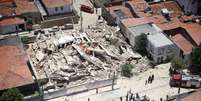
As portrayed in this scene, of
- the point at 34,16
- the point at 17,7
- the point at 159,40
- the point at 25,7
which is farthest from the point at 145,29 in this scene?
the point at 17,7

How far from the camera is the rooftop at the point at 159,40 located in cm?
6228

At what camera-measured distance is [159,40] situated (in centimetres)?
6328

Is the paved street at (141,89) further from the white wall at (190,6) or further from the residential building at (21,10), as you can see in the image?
the residential building at (21,10)

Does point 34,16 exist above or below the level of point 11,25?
above

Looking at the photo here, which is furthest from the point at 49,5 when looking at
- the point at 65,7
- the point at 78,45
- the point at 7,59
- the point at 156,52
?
the point at 156,52

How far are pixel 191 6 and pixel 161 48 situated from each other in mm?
13994

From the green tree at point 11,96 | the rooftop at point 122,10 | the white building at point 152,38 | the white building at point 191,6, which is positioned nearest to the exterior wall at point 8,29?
the rooftop at point 122,10

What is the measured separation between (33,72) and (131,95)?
13755 millimetres

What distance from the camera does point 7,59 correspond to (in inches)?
2341

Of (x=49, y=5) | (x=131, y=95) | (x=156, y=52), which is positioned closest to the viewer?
(x=131, y=95)

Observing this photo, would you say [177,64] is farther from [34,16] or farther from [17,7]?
[17,7]

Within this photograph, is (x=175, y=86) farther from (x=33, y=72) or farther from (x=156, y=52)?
(x=33, y=72)

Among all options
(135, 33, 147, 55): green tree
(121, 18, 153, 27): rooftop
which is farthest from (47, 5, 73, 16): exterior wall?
(135, 33, 147, 55): green tree

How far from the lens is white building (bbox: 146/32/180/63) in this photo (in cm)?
6205
